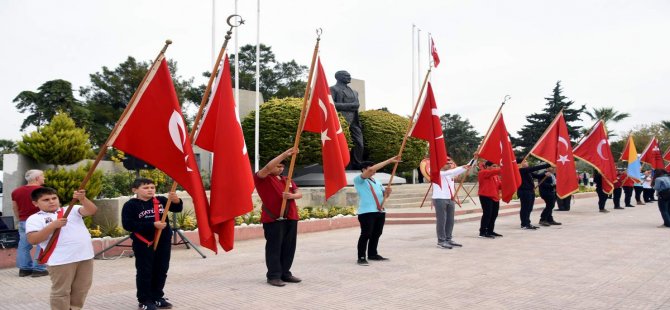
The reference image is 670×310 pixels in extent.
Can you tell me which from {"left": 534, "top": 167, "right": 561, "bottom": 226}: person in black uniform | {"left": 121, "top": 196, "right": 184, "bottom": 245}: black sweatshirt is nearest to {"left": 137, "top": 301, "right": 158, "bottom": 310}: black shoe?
{"left": 121, "top": 196, "right": 184, "bottom": 245}: black sweatshirt

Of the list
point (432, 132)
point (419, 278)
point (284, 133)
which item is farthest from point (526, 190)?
point (284, 133)

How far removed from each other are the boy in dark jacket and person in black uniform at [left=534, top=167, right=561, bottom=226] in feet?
36.7

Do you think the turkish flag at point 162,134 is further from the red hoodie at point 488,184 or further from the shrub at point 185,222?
the red hoodie at point 488,184

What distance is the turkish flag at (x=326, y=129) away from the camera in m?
6.98

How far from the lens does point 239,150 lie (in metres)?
5.85

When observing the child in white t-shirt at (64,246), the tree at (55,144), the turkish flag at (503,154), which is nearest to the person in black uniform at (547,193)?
the turkish flag at (503,154)

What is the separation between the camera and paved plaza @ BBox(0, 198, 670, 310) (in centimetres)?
566

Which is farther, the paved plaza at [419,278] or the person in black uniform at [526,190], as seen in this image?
the person in black uniform at [526,190]

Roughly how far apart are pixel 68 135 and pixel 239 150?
5.78 m

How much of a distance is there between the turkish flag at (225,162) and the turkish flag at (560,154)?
9.17 metres

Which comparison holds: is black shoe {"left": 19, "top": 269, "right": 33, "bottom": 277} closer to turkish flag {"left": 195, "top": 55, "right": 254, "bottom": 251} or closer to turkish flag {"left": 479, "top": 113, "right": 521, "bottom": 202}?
turkish flag {"left": 195, "top": 55, "right": 254, "bottom": 251}

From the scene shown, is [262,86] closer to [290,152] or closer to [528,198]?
[528,198]

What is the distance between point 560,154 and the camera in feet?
42.9

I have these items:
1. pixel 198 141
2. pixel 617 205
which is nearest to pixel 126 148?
pixel 198 141
